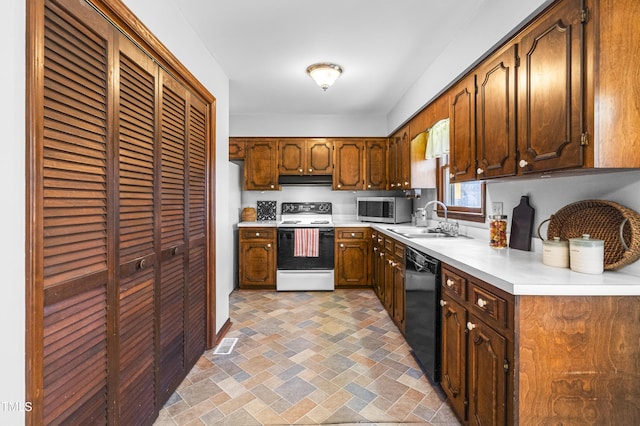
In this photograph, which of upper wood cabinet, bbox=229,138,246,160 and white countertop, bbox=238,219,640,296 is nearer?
white countertop, bbox=238,219,640,296

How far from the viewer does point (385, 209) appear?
4242mm

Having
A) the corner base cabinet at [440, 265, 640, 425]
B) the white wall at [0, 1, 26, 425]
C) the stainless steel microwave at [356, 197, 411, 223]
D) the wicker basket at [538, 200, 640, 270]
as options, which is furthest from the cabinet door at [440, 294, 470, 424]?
the stainless steel microwave at [356, 197, 411, 223]

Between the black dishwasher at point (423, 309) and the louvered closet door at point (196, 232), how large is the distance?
163cm

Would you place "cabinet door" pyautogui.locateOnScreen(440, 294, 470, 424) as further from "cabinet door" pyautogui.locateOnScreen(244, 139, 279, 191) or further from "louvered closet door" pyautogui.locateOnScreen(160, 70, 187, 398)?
"cabinet door" pyautogui.locateOnScreen(244, 139, 279, 191)

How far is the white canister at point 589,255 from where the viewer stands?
4.31 ft

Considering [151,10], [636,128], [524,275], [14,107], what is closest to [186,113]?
[151,10]

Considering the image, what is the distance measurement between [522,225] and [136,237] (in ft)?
7.42

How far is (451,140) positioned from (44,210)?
96.4 inches

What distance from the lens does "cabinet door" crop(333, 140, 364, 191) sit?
4547 mm

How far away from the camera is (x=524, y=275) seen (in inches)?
51.7

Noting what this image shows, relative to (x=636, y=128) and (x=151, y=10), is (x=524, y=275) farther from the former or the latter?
(x=151, y=10)

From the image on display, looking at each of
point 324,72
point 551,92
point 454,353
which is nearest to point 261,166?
point 324,72

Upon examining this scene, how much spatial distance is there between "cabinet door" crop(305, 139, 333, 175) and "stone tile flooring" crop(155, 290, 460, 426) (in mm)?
2111

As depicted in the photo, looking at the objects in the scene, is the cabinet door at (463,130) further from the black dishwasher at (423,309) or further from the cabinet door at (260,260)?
the cabinet door at (260,260)
